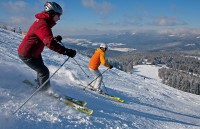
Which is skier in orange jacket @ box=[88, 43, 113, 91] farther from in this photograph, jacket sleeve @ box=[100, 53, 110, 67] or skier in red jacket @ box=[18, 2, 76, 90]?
skier in red jacket @ box=[18, 2, 76, 90]

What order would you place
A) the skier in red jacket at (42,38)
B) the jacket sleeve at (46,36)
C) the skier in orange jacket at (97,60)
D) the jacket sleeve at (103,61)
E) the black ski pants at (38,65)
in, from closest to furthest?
the jacket sleeve at (46,36) < the skier in red jacket at (42,38) < the black ski pants at (38,65) < the jacket sleeve at (103,61) < the skier in orange jacket at (97,60)

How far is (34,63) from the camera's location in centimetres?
916

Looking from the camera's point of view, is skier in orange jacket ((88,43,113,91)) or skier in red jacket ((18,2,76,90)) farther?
skier in orange jacket ((88,43,113,91))

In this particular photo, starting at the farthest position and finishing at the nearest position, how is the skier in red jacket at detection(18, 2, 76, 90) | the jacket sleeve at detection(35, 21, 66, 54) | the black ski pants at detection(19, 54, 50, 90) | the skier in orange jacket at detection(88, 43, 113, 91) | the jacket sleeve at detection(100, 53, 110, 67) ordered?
the skier in orange jacket at detection(88, 43, 113, 91), the jacket sleeve at detection(100, 53, 110, 67), the black ski pants at detection(19, 54, 50, 90), the skier in red jacket at detection(18, 2, 76, 90), the jacket sleeve at detection(35, 21, 66, 54)

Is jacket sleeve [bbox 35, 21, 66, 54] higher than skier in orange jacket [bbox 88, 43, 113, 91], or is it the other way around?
jacket sleeve [bbox 35, 21, 66, 54]

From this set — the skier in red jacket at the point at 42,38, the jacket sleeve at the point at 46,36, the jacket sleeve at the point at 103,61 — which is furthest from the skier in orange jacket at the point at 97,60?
the jacket sleeve at the point at 46,36

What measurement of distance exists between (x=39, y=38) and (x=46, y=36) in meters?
0.78

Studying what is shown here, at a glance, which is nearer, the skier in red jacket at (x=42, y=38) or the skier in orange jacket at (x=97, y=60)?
the skier in red jacket at (x=42, y=38)

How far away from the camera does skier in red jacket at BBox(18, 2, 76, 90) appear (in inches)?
308

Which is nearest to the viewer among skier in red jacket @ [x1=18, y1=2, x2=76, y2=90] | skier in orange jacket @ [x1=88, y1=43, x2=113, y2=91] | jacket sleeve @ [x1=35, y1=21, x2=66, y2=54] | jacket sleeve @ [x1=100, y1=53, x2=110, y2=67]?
jacket sleeve @ [x1=35, y1=21, x2=66, y2=54]

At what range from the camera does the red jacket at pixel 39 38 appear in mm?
7781

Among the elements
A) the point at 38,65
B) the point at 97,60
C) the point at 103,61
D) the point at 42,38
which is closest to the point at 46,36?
the point at 42,38

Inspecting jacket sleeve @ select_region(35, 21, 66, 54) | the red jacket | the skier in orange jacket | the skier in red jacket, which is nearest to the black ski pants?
the skier in red jacket

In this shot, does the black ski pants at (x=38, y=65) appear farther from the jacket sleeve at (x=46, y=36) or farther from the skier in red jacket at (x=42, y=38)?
the jacket sleeve at (x=46, y=36)
